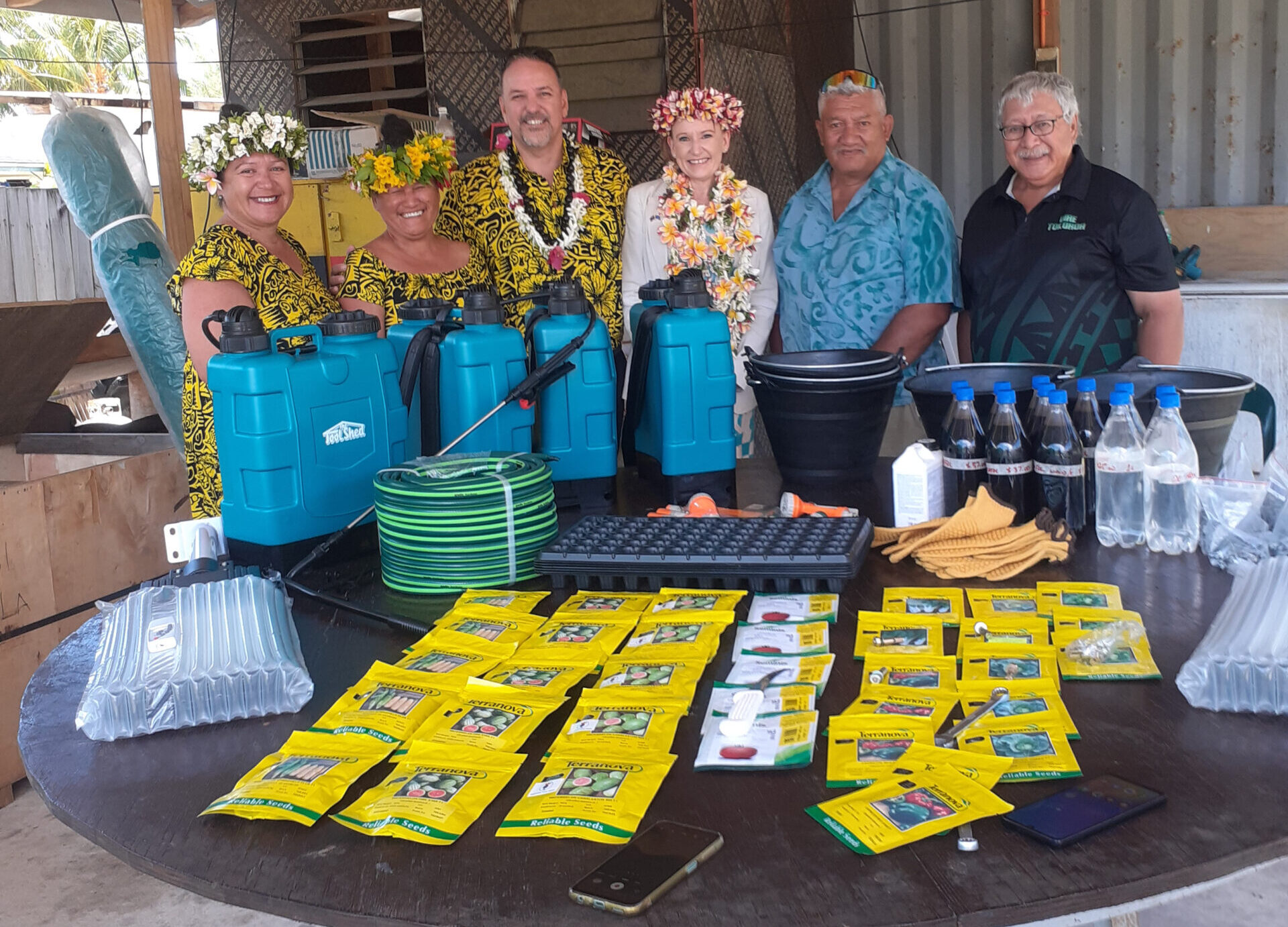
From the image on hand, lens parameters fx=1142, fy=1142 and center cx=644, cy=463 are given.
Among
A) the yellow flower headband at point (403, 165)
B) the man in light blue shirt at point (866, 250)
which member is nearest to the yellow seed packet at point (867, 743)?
the man in light blue shirt at point (866, 250)

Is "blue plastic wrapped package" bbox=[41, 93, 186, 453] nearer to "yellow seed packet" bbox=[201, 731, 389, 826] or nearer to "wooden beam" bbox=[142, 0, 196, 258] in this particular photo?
"wooden beam" bbox=[142, 0, 196, 258]

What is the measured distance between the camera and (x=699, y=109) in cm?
348

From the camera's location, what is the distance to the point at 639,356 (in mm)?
2238

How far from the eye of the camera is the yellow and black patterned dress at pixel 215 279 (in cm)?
308

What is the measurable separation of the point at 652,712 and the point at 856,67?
6.08 metres

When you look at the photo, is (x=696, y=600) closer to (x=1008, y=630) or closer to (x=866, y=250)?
(x=1008, y=630)

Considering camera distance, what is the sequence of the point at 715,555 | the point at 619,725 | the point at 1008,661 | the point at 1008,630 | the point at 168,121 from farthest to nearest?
1. the point at 168,121
2. the point at 715,555
3. the point at 1008,630
4. the point at 1008,661
5. the point at 619,725

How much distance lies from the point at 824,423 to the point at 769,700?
3.72 ft

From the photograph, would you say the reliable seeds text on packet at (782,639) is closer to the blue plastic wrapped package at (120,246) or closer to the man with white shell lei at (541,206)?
the man with white shell lei at (541,206)

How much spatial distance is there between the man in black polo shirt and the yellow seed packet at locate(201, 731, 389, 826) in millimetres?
2385

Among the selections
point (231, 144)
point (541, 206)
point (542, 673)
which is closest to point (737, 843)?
point (542, 673)

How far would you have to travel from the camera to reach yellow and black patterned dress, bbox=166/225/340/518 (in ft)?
10.1

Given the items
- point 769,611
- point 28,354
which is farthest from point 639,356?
point 28,354

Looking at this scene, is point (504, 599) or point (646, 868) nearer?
point (646, 868)
